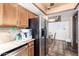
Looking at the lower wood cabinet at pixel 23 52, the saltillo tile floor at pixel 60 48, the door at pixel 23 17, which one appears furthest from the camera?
the door at pixel 23 17

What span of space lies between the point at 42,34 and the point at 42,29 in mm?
139

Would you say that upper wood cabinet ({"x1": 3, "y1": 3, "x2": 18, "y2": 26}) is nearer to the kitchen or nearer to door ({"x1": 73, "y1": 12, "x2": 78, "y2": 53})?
the kitchen

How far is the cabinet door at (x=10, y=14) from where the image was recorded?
1.82m

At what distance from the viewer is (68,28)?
74.7 inches

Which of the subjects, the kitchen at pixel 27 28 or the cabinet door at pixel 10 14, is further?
the kitchen at pixel 27 28

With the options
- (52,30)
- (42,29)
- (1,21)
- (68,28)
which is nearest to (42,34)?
(42,29)

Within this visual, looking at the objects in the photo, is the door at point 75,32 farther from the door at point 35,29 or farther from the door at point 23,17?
the door at point 23,17

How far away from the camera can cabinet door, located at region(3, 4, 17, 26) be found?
1.82 meters

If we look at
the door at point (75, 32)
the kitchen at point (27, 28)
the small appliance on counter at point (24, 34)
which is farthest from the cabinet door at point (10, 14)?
the door at point (75, 32)

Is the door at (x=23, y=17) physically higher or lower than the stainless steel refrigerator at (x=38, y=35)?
higher

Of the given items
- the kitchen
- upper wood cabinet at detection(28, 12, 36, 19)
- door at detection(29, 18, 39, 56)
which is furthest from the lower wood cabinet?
upper wood cabinet at detection(28, 12, 36, 19)

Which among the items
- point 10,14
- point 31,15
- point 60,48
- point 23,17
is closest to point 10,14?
point 10,14

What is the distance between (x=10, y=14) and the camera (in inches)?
78.8

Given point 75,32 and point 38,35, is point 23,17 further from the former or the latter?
point 75,32
